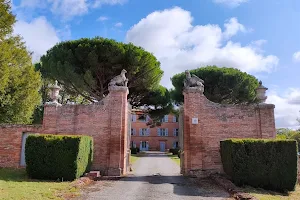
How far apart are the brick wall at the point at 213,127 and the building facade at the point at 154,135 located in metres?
38.2

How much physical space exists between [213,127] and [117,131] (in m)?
4.13

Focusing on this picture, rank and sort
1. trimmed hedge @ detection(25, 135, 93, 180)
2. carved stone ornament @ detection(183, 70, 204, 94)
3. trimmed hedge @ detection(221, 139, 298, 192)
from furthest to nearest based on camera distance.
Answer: carved stone ornament @ detection(183, 70, 204, 94), trimmed hedge @ detection(25, 135, 93, 180), trimmed hedge @ detection(221, 139, 298, 192)

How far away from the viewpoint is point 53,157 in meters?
9.45

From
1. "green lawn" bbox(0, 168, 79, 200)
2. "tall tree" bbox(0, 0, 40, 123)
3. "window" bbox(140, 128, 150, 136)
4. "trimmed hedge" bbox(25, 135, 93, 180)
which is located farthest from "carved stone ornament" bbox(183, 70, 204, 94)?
"window" bbox(140, 128, 150, 136)

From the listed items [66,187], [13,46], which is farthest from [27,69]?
[66,187]

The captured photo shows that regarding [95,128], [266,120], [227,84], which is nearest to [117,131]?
[95,128]

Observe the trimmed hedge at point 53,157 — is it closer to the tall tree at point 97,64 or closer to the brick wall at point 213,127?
the brick wall at point 213,127

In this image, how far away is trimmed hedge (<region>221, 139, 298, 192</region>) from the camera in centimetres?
881

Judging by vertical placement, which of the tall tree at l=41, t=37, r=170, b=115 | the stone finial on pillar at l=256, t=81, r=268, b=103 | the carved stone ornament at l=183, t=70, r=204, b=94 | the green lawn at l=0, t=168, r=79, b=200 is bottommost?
the green lawn at l=0, t=168, r=79, b=200

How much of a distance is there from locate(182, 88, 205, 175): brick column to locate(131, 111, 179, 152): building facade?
38160mm

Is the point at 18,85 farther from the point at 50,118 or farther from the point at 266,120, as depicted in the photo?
the point at 266,120

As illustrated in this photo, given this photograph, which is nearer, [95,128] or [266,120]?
[266,120]

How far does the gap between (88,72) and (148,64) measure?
409cm

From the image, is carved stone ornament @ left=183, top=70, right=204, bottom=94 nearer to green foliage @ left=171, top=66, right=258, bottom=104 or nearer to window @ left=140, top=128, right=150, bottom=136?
green foliage @ left=171, top=66, right=258, bottom=104
